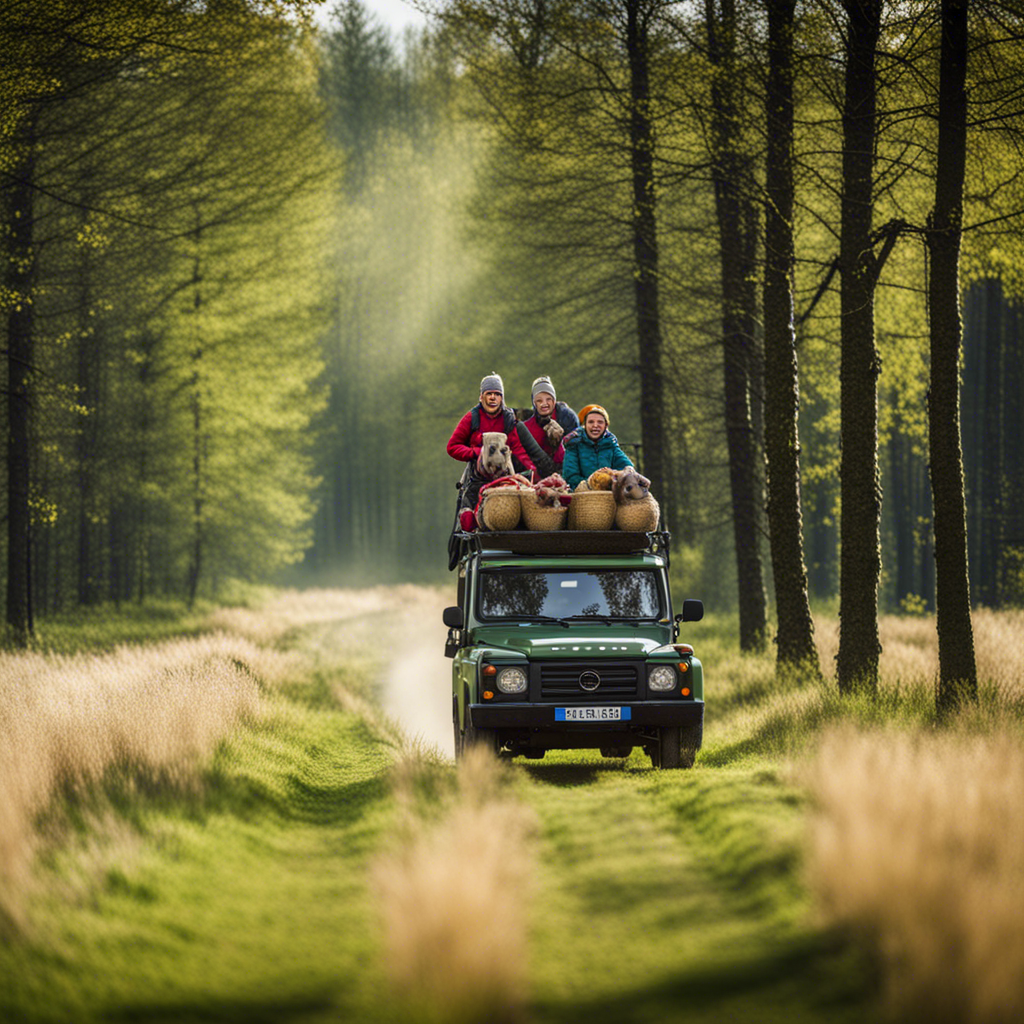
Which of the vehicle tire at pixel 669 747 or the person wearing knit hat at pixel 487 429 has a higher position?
the person wearing knit hat at pixel 487 429

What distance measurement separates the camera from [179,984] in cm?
503

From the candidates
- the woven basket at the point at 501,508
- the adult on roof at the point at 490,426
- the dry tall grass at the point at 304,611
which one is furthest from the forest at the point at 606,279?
the woven basket at the point at 501,508

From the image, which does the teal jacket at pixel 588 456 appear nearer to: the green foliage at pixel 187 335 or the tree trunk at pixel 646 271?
the tree trunk at pixel 646 271

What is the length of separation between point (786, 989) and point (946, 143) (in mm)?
8235

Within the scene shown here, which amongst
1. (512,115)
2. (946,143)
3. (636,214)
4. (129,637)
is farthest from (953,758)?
(129,637)

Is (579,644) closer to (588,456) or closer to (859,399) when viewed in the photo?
(588,456)

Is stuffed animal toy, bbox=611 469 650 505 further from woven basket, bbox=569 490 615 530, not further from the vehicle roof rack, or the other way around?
the vehicle roof rack

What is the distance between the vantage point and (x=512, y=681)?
972 cm

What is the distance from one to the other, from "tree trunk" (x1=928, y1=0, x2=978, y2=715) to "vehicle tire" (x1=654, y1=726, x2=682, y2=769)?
2544 mm

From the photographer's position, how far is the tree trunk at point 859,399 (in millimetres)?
12078

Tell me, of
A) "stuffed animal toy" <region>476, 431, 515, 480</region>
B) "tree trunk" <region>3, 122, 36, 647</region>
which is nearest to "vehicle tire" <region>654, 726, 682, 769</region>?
"stuffed animal toy" <region>476, 431, 515, 480</region>

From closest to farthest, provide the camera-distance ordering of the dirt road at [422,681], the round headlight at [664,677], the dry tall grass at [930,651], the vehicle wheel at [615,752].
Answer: the round headlight at [664,677], the vehicle wheel at [615,752], the dry tall grass at [930,651], the dirt road at [422,681]

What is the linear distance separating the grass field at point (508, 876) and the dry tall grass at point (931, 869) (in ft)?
0.05

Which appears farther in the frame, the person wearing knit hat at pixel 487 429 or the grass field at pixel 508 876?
the person wearing knit hat at pixel 487 429
